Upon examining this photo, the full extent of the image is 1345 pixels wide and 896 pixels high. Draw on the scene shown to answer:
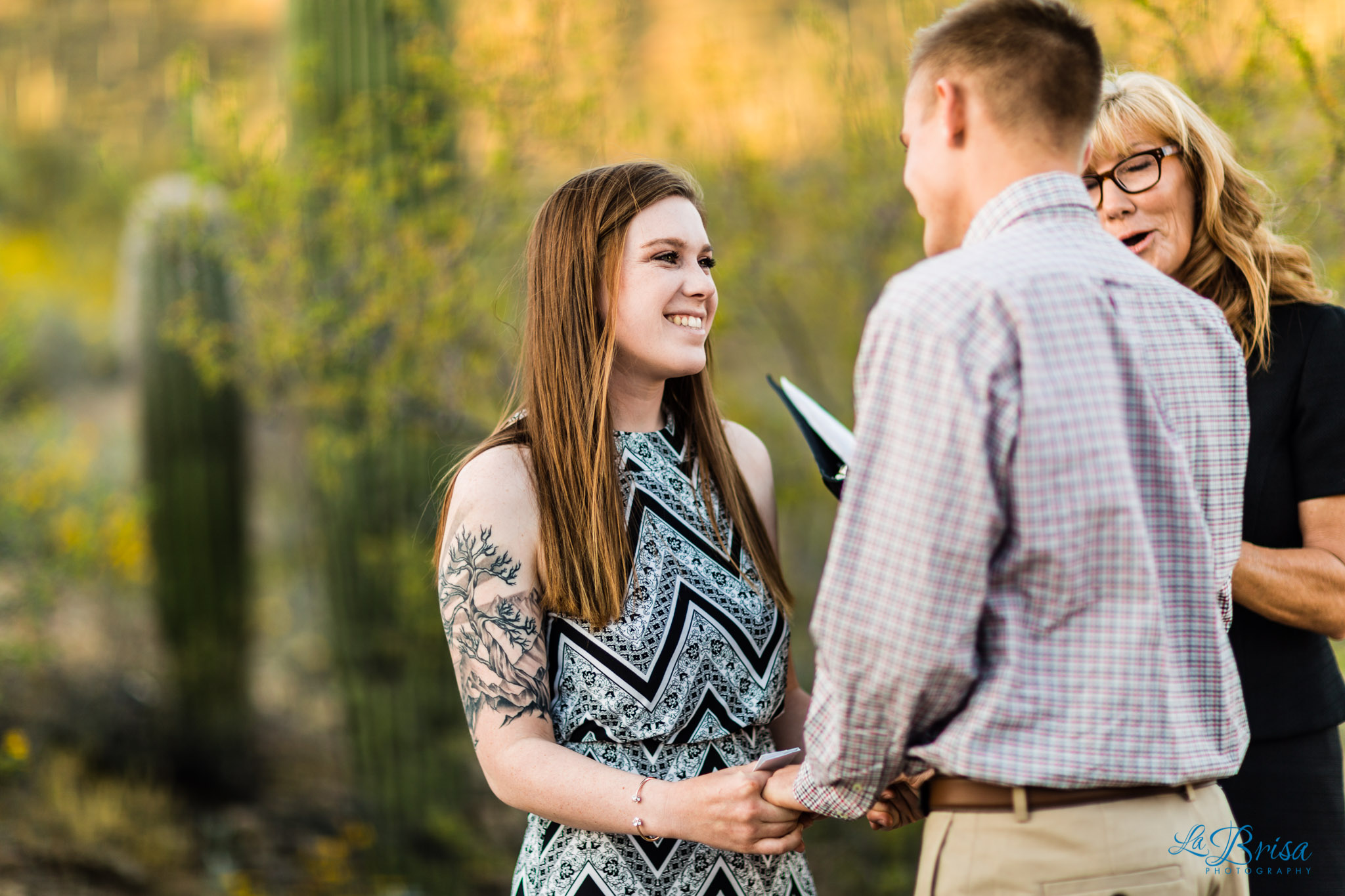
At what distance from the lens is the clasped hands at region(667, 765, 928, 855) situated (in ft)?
5.58

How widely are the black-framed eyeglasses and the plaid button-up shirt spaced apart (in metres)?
0.74

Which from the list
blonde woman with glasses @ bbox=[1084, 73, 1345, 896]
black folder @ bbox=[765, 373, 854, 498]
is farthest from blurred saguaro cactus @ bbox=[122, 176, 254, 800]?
blonde woman with glasses @ bbox=[1084, 73, 1345, 896]

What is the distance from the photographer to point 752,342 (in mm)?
5809

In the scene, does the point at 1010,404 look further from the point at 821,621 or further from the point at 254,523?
the point at 254,523

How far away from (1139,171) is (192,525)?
5.96 meters

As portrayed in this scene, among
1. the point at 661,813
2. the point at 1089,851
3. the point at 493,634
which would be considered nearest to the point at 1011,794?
the point at 1089,851

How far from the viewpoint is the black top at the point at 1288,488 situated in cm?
190

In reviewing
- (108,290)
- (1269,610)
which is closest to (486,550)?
(1269,610)

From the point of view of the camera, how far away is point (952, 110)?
4.85ft

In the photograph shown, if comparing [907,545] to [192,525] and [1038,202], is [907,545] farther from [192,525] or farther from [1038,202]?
[192,525]

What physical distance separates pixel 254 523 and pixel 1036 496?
648cm

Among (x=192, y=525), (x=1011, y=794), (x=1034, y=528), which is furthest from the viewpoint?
(x=192, y=525)

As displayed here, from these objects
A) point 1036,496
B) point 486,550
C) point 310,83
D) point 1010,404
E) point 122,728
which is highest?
point 310,83

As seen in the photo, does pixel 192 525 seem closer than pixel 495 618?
No
